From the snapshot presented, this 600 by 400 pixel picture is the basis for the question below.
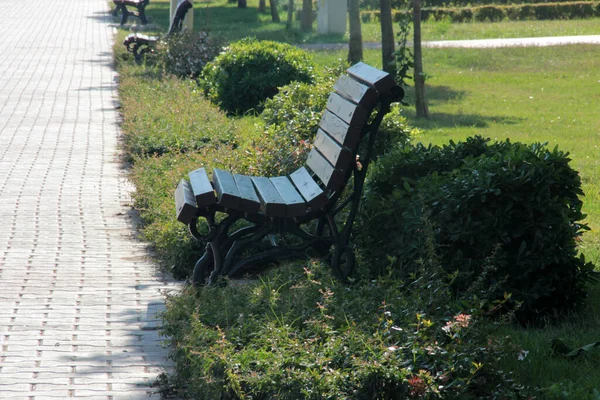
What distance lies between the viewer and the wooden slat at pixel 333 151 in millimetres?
5078

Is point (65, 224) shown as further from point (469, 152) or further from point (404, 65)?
point (404, 65)

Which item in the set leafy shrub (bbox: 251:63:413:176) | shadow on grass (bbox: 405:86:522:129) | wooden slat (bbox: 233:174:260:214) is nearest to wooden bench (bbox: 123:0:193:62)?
shadow on grass (bbox: 405:86:522:129)

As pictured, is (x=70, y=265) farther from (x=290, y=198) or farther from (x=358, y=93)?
(x=358, y=93)

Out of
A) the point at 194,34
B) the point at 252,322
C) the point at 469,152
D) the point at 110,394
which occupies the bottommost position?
the point at 110,394

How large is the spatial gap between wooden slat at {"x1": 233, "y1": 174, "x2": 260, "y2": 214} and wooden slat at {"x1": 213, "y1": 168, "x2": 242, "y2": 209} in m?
0.03

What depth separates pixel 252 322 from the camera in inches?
167

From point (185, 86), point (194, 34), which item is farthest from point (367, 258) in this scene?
point (194, 34)

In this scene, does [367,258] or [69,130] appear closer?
[367,258]

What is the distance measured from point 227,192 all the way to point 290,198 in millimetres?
428

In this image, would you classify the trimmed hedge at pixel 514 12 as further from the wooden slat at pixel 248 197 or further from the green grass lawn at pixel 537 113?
the wooden slat at pixel 248 197

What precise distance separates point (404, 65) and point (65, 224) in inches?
274

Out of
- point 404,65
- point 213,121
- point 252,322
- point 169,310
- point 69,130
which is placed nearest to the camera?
point 252,322

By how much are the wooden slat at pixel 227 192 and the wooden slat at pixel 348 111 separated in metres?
0.76

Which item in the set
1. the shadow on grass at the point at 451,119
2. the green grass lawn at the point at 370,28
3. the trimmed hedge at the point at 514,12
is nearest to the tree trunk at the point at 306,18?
the green grass lawn at the point at 370,28
